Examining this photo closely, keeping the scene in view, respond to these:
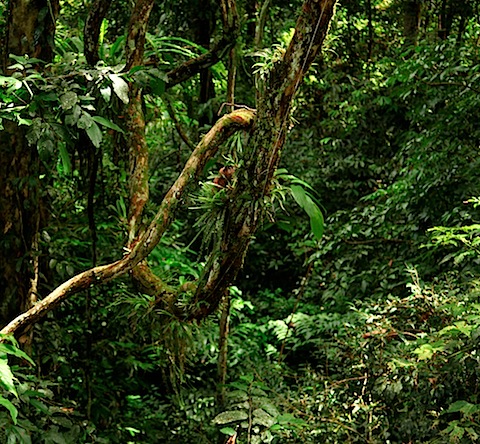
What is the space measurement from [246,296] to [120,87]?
2.89 meters

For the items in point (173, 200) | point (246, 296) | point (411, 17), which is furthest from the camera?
point (411, 17)

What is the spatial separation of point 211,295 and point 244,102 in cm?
191

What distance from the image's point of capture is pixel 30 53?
1.57 m

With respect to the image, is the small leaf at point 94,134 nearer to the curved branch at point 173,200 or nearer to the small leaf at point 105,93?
the small leaf at point 105,93

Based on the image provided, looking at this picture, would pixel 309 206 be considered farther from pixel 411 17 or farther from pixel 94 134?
pixel 411 17

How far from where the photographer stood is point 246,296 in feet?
13.4

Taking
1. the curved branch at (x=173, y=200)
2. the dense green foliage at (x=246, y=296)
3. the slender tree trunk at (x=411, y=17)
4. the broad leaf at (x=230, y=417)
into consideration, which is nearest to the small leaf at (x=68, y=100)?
the dense green foliage at (x=246, y=296)

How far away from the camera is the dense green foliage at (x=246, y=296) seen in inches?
55.2

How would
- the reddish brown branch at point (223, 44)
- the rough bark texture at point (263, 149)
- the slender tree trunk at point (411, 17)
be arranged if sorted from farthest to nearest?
the slender tree trunk at point (411, 17) < the reddish brown branch at point (223, 44) < the rough bark texture at point (263, 149)

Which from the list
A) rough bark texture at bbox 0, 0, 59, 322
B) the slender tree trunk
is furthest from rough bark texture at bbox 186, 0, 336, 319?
the slender tree trunk

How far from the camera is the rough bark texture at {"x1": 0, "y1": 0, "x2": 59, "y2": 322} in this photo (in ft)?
5.10

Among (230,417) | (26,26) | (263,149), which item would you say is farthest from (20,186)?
(230,417)

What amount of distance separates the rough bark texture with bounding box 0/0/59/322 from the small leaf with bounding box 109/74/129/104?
0.36 metres

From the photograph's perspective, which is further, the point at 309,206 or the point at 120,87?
the point at 309,206
